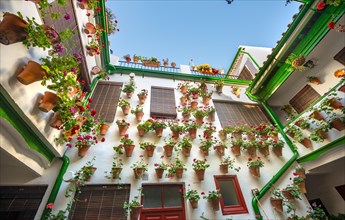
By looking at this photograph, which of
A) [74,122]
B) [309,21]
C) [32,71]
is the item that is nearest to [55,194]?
Result: [74,122]

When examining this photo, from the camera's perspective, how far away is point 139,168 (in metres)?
4.63

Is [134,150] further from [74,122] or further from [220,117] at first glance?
[220,117]

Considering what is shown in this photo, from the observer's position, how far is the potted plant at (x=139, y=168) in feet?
15.1

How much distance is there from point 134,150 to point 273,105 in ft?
23.2

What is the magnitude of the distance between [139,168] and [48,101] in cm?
270

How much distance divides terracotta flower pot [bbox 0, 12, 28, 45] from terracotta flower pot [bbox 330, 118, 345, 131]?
7.64 metres

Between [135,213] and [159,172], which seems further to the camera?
[159,172]

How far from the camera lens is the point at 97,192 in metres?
4.36

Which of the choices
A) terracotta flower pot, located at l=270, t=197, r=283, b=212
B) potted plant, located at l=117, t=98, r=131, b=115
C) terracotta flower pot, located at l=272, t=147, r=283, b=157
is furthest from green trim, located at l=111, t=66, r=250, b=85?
terracotta flower pot, located at l=270, t=197, r=283, b=212

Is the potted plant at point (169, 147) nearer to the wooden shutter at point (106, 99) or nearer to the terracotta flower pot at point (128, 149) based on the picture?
the terracotta flower pot at point (128, 149)

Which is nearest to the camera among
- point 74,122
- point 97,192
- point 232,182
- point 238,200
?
point 74,122

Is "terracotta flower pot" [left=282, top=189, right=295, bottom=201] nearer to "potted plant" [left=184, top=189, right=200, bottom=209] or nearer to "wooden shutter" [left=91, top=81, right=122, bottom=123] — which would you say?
"potted plant" [left=184, top=189, right=200, bottom=209]

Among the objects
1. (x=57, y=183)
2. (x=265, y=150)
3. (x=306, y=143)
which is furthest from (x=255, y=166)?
(x=57, y=183)

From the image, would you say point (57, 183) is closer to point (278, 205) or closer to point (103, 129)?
point (103, 129)
